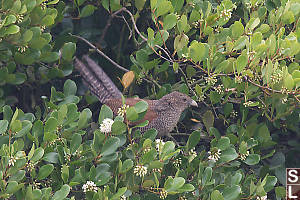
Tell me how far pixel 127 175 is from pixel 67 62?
1.36 meters

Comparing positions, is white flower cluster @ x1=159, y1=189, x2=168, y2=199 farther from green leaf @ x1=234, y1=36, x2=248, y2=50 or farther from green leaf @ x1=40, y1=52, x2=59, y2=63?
green leaf @ x1=40, y1=52, x2=59, y2=63

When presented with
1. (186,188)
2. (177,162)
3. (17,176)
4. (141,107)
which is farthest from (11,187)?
(177,162)

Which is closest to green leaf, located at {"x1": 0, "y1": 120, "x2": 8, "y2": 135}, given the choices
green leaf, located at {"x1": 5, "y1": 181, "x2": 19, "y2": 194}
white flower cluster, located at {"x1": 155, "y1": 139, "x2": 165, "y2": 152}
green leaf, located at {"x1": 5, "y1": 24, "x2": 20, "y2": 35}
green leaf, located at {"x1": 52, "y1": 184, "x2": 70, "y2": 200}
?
green leaf, located at {"x1": 5, "y1": 181, "x2": 19, "y2": 194}

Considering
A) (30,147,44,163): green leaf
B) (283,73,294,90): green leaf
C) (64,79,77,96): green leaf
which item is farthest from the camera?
(64,79,77,96): green leaf

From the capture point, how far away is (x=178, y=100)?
14.3 feet

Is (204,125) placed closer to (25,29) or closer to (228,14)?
(228,14)

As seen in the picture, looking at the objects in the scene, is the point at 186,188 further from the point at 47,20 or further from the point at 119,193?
the point at 47,20

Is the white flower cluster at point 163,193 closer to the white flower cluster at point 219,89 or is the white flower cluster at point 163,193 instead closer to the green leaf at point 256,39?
the white flower cluster at point 219,89

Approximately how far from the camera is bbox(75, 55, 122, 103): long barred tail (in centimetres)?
458

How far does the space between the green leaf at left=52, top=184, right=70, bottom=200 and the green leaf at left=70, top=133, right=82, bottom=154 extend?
11.9 inches

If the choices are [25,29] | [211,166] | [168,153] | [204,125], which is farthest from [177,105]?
[25,29]

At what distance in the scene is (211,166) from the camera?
149 inches

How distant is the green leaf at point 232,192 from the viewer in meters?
3.55

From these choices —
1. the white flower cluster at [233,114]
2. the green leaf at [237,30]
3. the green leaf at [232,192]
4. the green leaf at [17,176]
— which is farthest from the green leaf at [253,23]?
the green leaf at [17,176]
